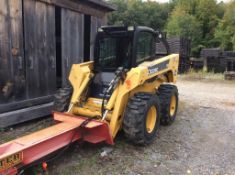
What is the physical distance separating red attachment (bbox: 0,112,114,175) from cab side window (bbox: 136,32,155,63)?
151 cm

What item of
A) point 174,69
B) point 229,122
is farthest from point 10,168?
point 229,122

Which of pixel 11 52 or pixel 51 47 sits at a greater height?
pixel 51 47

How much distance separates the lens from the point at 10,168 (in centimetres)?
278

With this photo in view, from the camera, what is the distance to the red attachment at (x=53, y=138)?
9.57 feet

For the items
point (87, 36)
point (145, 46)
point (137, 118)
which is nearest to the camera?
point (137, 118)

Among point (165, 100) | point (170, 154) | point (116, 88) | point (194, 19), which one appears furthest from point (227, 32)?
point (116, 88)

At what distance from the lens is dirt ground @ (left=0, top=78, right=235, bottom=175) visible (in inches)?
144

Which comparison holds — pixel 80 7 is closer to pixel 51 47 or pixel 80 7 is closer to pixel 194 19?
pixel 51 47

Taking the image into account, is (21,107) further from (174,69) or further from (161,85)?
(174,69)

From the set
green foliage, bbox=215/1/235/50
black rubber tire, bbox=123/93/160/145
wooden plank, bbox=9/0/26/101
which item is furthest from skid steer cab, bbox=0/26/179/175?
green foliage, bbox=215/1/235/50

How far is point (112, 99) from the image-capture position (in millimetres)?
4086

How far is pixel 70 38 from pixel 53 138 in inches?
137

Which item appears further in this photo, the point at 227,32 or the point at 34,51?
the point at 227,32

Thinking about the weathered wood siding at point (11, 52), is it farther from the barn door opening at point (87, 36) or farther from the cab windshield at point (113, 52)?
the barn door opening at point (87, 36)
